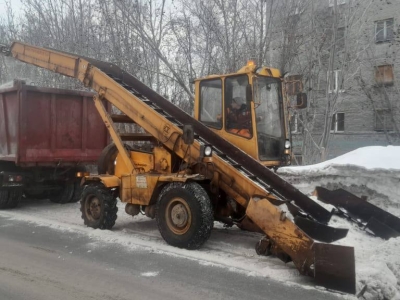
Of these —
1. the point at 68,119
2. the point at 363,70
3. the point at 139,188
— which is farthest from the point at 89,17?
the point at 139,188

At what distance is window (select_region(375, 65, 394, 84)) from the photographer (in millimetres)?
17219

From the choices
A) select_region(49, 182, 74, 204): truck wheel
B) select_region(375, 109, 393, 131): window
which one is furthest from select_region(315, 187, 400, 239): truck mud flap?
select_region(375, 109, 393, 131): window

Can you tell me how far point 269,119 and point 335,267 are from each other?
3219mm

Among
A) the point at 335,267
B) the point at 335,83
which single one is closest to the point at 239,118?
the point at 335,267

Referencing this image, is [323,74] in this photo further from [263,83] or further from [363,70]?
[263,83]

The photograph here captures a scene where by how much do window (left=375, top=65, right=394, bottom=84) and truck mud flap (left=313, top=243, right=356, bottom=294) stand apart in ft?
45.1

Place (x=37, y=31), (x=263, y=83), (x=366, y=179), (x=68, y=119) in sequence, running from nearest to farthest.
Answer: (x=263, y=83), (x=366, y=179), (x=68, y=119), (x=37, y=31)

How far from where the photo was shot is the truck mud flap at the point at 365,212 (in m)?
6.28

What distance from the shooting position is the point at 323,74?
15.0 metres

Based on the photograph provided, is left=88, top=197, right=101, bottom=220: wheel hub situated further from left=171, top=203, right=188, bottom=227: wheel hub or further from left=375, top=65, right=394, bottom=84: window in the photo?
left=375, top=65, right=394, bottom=84: window

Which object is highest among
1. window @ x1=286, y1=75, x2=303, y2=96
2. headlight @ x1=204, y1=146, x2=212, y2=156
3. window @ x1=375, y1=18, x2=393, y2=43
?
window @ x1=375, y1=18, x2=393, y2=43

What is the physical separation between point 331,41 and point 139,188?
9.33 metres

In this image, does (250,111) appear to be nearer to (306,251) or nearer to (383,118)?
(306,251)

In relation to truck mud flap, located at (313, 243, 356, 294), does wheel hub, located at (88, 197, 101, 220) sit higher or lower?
higher
